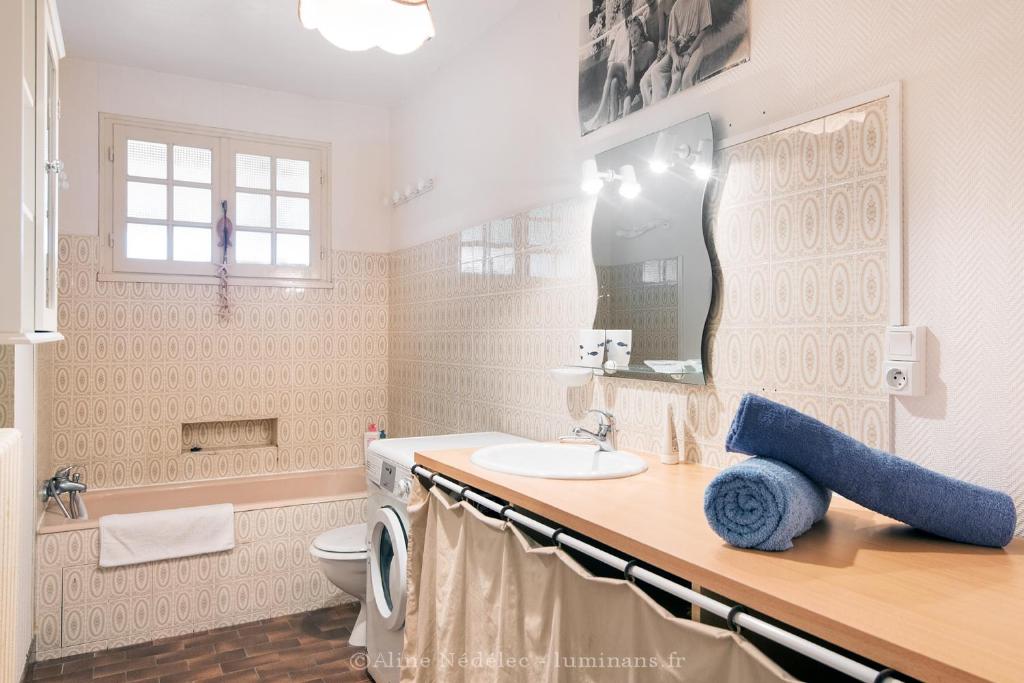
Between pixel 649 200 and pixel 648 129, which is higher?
pixel 648 129

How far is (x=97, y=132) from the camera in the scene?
11.2 feet

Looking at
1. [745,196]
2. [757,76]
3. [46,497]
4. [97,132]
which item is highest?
[97,132]

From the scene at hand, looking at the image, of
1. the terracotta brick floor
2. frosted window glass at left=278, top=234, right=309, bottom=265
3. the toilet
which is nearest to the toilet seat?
the toilet

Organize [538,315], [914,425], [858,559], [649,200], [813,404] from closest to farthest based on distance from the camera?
1. [858,559]
2. [914,425]
3. [813,404]
4. [649,200]
5. [538,315]

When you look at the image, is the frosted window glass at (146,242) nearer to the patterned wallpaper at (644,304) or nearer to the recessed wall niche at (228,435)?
the recessed wall niche at (228,435)

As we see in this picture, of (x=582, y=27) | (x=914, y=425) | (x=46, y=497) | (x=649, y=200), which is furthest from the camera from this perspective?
(x=46, y=497)

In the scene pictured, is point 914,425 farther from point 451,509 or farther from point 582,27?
point 582,27

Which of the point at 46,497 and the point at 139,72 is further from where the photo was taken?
the point at 139,72

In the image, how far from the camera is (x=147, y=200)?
3.54 m

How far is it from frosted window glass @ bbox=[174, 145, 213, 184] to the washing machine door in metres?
2.30

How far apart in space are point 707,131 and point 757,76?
178 mm

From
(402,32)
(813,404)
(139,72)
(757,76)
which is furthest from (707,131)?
(139,72)

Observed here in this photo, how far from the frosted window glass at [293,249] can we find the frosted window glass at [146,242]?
604mm

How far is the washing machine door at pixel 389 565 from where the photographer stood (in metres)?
2.19
